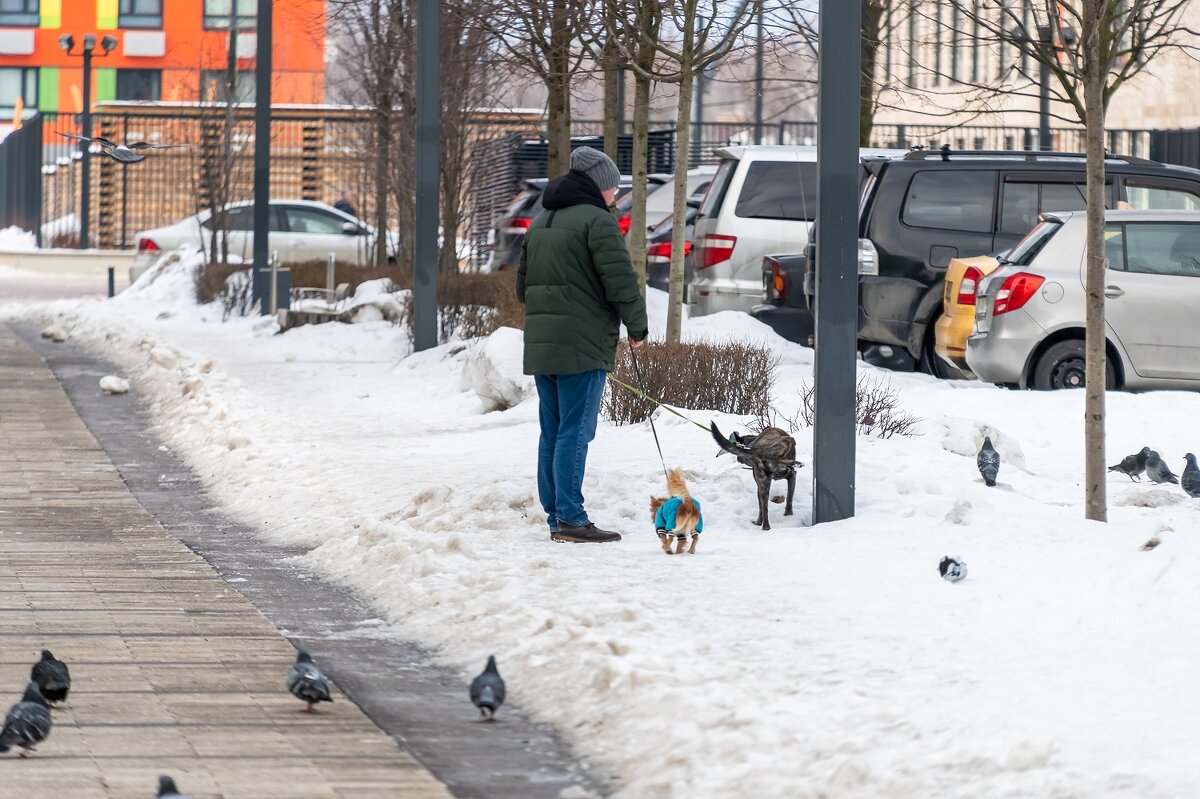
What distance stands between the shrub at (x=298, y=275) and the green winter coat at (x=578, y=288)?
14.7m

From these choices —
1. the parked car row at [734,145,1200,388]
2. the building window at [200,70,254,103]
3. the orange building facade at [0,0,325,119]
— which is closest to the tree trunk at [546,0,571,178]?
the parked car row at [734,145,1200,388]

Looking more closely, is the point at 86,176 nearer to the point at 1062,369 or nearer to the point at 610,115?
the point at 610,115

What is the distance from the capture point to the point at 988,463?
8.63 metres

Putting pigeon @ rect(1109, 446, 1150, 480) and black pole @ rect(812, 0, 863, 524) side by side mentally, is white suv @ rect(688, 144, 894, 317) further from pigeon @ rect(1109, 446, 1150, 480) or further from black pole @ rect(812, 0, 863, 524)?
black pole @ rect(812, 0, 863, 524)

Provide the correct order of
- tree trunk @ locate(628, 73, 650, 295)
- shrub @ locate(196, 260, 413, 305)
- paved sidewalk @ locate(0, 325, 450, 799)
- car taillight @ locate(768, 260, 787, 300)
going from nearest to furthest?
paved sidewalk @ locate(0, 325, 450, 799) → tree trunk @ locate(628, 73, 650, 295) → car taillight @ locate(768, 260, 787, 300) → shrub @ locate(196, 260, 413, 305)

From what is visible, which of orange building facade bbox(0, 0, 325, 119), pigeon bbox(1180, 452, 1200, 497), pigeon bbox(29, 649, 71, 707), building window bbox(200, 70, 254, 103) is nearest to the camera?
pigeon bbox(29, 649, 71, 707)

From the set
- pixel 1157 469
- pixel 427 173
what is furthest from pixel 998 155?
pixel 1157 469

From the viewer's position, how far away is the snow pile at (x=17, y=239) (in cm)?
4084

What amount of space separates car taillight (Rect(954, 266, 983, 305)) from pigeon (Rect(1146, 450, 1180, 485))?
12.2 feet

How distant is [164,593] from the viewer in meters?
7.39

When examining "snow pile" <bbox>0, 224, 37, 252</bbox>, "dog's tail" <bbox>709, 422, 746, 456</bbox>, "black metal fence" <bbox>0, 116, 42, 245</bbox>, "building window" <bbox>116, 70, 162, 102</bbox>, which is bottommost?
"dog's tail" <bbox>709, 422, 746, 456</bbox>

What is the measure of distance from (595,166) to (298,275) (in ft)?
54.8

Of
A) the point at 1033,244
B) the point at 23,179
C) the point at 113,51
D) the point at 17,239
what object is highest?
the point at 113,51

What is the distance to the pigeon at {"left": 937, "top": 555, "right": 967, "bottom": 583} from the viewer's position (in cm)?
665
